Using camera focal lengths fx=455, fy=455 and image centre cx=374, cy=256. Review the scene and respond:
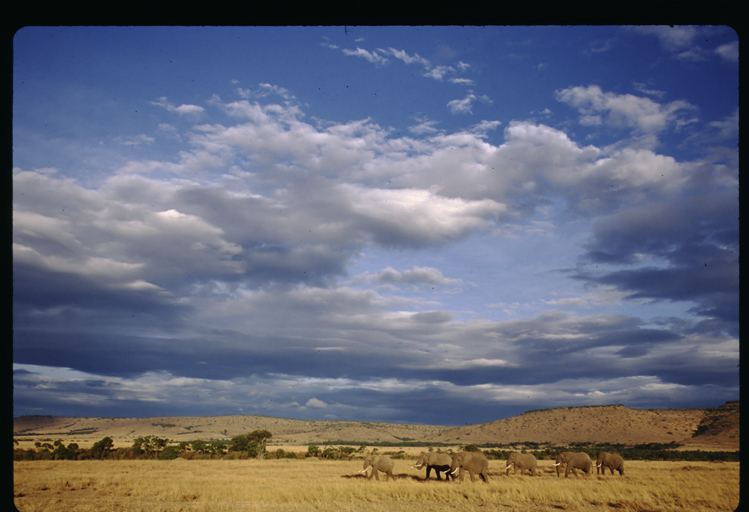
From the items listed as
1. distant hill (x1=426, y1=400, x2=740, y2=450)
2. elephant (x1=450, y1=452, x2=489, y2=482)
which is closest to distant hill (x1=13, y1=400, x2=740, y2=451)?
distant hill (x1=426, y1=400, x2=740, y2=450)

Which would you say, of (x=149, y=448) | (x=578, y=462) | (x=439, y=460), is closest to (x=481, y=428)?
(x=149, y=448)

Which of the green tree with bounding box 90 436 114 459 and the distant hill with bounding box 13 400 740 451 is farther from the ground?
the green tree with bounding box 90 436 114 459

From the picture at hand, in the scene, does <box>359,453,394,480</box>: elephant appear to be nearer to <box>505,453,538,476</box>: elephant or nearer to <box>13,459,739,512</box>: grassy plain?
<box>13,459,739,512</box>: grassy plain

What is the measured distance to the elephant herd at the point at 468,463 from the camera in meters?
21.7

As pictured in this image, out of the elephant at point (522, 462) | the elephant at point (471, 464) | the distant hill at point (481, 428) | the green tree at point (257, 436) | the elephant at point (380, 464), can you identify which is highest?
the elephant at point (471, 464)

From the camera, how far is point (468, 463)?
2161cm

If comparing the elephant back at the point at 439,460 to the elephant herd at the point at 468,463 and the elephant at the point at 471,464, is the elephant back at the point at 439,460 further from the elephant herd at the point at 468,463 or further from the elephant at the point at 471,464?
the elephant at the point at 471,464

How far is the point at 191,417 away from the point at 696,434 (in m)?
167

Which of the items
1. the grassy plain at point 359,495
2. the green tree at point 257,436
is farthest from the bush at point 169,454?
the grassy plain at point 359,495

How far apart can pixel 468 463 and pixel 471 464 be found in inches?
5.7

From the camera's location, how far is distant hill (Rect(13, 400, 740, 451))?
98250 mm

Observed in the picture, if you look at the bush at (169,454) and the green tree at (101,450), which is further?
the bush at (169,454)
